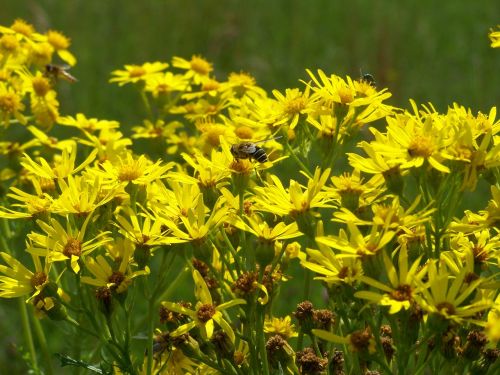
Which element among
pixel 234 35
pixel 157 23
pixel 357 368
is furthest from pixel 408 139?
pixel 157 23

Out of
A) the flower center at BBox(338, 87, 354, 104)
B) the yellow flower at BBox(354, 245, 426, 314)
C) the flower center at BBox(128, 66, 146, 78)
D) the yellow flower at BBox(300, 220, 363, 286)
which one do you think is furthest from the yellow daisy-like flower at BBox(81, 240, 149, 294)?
the flower center at BBox(128, 66, 146, 78)

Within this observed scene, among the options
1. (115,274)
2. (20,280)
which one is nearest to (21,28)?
(20,280)

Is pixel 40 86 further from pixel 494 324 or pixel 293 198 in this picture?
pixel 494 324

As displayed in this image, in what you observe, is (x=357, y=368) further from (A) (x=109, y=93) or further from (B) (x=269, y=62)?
(B) (x=269, y=62)

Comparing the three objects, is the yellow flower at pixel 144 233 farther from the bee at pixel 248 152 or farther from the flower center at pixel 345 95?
the flower center at pixel 345 95

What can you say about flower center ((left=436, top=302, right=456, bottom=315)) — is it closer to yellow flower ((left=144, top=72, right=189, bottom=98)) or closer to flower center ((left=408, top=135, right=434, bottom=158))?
flower center ((left=408, top=135, right=434, bottom=158))

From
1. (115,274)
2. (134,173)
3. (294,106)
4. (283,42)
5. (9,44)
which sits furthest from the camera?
(283,42)
